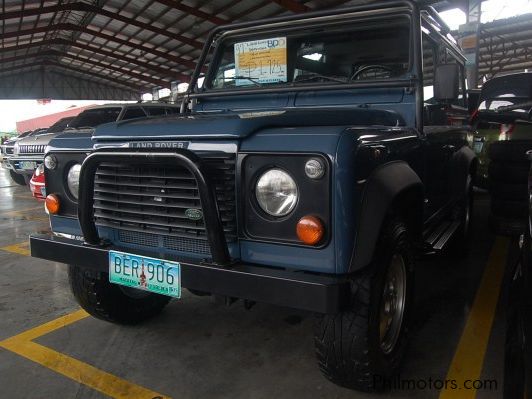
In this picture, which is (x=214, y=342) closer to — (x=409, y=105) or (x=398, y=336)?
(x=398, y=336)

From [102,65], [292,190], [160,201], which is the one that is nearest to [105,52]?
[102,65]

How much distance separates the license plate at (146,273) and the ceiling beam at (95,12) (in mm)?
17976

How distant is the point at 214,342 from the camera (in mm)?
2865

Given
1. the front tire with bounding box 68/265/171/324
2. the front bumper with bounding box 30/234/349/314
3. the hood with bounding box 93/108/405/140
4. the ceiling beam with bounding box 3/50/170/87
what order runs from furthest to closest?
1. the ceiling beam with bounding box 3/50/170/87
2. the front tire with bounding box 68/265/171/324
3. the hood with bounding box 93/108/405/140
4. the front bumper with bounding box 30/234/349/314

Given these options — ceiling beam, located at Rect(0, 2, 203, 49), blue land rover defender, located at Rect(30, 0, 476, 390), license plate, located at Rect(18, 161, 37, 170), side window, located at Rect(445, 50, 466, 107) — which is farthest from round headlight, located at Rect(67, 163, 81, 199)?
ceiling beam, located at Rect(0, 2, 203, 49)

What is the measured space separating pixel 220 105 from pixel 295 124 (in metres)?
1.26

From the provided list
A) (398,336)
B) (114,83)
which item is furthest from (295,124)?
(114,83)

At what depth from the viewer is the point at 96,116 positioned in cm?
879

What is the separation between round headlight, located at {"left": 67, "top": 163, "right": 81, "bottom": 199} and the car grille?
0.21 m

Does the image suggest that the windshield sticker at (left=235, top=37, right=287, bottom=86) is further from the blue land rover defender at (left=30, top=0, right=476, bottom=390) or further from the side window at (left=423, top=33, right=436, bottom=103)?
the side window at (left=423, top=33, right=436, bottom=103)

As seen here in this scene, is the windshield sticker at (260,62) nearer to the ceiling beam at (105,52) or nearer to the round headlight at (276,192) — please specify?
the round headlight at (276,192)

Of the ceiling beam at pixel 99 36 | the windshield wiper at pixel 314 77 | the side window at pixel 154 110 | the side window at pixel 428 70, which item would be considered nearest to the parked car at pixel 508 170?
the side window at pixel 428 70

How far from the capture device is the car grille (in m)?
2.04

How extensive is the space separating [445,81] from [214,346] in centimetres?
210
